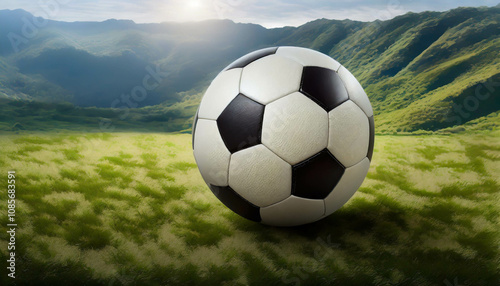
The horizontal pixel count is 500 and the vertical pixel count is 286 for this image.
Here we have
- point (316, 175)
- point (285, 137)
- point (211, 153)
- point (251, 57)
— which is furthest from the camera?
point (251, 57)

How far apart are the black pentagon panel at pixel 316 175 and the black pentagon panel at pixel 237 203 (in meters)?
0.46

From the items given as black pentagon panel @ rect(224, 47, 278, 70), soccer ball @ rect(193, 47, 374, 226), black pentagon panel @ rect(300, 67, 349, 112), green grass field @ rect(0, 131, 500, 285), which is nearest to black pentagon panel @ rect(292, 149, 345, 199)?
soccer ball @ rect(193, 47, 374, 226)

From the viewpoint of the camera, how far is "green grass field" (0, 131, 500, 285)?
2.44 metres

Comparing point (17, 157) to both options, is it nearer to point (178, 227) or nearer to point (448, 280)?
point (178, 227)

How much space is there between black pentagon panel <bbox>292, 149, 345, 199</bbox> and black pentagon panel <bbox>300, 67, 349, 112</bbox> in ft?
1.46

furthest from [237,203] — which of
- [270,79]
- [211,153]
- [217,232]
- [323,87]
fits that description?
[323,87]

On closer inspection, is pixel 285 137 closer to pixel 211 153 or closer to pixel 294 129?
pixel 294 129

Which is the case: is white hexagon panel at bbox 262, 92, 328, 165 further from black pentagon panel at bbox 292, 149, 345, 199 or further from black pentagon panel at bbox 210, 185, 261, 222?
black pentagon panel at bbox 210, 185, 261, 222

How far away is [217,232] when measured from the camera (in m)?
3.04

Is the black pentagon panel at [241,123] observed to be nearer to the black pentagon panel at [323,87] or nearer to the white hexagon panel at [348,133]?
the black pentagon panel at [323,87]

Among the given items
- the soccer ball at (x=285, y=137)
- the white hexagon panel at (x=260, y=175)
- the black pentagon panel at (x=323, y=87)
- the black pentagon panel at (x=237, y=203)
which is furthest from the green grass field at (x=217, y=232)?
the black pentagon panel at (x=323, y=87)

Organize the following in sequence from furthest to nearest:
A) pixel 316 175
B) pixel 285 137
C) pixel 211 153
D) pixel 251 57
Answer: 1. pixel 251 57
2. pixel 211 153
3. pixel 316 175
4. pixel 285 137

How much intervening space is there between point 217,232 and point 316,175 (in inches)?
47.5

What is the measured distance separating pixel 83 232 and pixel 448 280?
10.8ft
